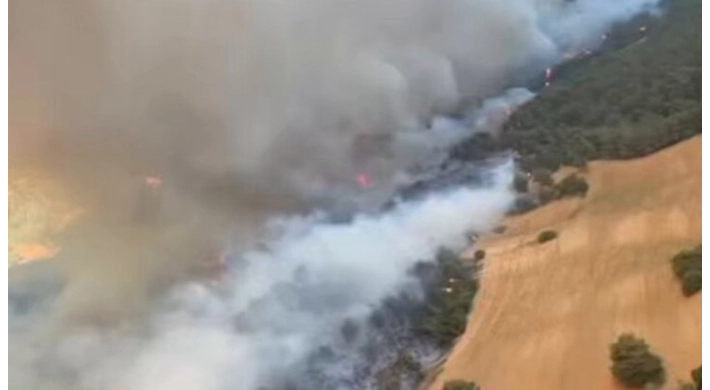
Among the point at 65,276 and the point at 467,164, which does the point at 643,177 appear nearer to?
the point at 467,164

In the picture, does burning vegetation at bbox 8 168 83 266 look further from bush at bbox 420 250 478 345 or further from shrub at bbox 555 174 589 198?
shrub at bbox 555 174 589 198

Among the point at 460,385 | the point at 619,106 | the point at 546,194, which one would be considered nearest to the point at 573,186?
the point at 546,194

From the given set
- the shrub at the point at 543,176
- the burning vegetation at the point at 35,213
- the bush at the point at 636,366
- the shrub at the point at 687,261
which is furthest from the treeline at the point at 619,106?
the burning vegetation at the point at 35,213

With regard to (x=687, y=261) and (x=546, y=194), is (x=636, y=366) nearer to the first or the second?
(x=687, y=261)

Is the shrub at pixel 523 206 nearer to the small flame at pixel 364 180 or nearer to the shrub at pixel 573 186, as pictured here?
the shrub at pixel 573 186

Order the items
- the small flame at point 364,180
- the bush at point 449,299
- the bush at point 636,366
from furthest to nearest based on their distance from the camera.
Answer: the small flame at point 364,180 → the bush at point 449,299 → the bush at point 636,366

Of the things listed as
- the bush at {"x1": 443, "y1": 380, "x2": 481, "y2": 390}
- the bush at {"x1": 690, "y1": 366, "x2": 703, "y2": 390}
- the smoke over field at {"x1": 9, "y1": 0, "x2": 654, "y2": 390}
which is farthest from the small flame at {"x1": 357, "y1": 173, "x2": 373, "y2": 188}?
the bush at {"x1": 690, "y1": 366, "x2": 703, "y2": 390}

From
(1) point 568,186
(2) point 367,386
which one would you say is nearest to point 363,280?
(2) point 367,386
